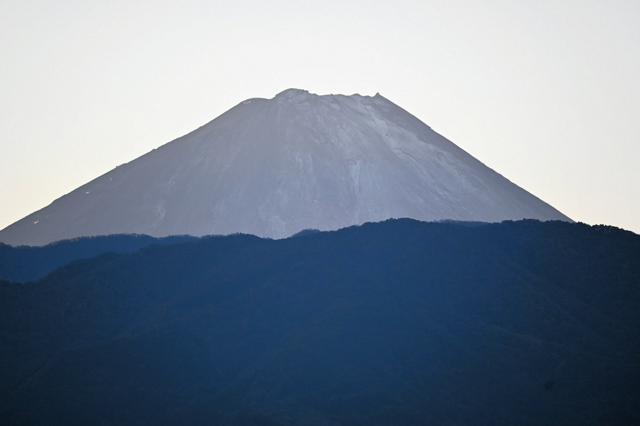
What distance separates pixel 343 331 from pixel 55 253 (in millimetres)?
48637

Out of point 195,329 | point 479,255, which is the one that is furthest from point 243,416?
point 479,255

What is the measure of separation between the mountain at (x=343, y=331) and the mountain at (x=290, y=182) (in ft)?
156

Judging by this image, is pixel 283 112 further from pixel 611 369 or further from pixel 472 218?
pixel 611 369

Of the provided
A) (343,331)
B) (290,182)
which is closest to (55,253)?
(290,182)

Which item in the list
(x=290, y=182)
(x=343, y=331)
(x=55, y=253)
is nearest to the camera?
(x=343, y=331)

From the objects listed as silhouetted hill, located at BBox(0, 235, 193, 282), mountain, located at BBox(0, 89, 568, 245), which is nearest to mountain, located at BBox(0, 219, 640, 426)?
silhouetted hill, located at BBox(0, 235, 193, 282)

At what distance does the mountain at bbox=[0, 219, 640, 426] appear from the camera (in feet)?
199

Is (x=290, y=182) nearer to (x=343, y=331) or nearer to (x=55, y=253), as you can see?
(x=55, y=253)

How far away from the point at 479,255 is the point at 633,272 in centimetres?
988

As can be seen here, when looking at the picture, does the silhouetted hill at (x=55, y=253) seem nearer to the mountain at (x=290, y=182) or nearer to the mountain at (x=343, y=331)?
the mountain at (x=290, y=182)

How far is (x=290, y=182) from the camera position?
138m

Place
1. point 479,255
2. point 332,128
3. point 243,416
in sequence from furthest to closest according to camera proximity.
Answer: point 332,128 → point 479,255 → point 243,416

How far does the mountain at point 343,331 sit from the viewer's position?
6069cm

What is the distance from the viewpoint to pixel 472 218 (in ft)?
424
